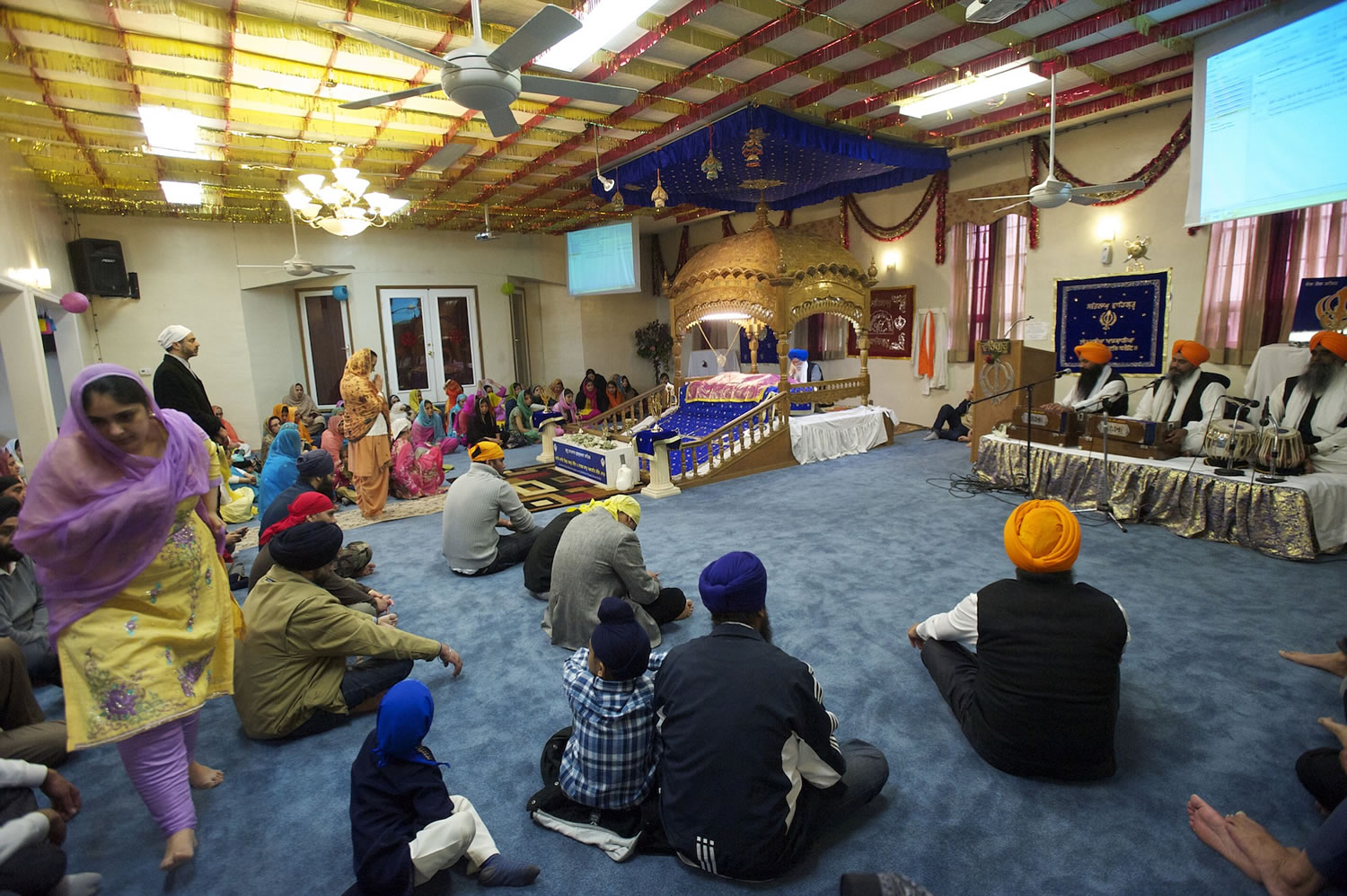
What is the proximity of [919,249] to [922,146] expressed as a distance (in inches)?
75.8

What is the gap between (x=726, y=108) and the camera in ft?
19.7

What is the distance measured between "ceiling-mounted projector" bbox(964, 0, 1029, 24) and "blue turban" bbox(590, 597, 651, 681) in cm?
355

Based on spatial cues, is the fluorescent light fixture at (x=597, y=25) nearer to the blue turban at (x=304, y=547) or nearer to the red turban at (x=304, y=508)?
the red turban at (x=304, y=508)

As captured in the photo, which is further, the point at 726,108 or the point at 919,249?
the point at 919,249

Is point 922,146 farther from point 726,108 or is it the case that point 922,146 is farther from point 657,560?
point 657,560

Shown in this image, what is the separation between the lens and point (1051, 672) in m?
2.02

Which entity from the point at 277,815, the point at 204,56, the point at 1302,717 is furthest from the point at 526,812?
the point at 204,56

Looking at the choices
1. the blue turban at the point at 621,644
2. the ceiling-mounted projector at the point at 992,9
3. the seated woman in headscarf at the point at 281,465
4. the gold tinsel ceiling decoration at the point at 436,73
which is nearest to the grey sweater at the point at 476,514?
the seated woman in headscarf at the point at 281,465

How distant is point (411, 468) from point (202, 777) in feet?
15.0

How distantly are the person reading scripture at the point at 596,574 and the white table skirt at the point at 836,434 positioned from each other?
187 inches

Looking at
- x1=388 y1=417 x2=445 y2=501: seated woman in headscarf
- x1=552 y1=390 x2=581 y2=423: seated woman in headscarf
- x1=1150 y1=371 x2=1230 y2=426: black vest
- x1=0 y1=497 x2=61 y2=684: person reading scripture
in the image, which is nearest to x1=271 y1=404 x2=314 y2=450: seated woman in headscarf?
x1=388 y1=417 x2=445 y2=501: seated woman in headscarf

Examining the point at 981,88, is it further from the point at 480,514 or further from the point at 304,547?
the point at 304,547

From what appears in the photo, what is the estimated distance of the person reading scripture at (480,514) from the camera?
430 cm

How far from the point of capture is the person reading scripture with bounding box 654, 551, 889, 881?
5.52ft
